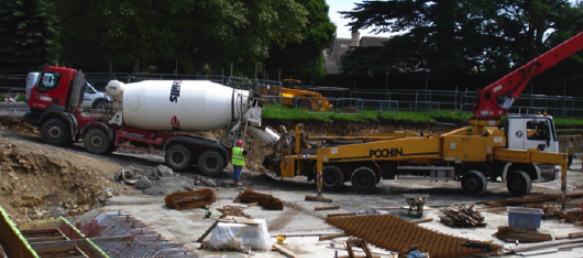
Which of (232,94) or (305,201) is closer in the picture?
(305,201)

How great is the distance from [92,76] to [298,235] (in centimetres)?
2023

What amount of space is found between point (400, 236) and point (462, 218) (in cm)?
→ 205

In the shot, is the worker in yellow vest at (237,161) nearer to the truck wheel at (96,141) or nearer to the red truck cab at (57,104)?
the truck wheel at (96,141)

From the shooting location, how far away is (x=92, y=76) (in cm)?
2781

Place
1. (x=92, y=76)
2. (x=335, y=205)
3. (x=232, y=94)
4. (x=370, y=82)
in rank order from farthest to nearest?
(x=370, y=82) < (x=92, y=76) < (x=232, y=94) < (x=335, y=205)

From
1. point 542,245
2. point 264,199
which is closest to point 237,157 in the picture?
point 264,199

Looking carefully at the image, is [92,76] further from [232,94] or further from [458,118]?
[458,118]

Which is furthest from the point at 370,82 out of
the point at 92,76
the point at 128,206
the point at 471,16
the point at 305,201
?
the point at 128,206

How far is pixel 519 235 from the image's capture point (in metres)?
11.1

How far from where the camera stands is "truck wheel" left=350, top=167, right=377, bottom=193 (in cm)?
1748

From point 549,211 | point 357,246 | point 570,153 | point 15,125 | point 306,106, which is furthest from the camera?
point 306,106

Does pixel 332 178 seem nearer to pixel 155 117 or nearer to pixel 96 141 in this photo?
pixel 155 117

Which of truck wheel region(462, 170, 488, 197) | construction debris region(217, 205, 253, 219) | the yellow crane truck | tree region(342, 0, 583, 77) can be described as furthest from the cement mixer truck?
tree region(342, 0, 583, 77)

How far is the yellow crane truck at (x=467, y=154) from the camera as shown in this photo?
16.7 metres
